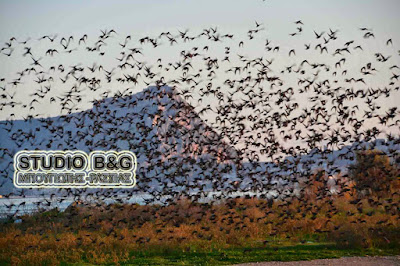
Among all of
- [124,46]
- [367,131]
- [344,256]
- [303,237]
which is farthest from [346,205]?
[124,46]

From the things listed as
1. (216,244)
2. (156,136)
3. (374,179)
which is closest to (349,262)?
(216,244)

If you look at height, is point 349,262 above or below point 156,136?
below

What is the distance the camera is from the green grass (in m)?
20.5

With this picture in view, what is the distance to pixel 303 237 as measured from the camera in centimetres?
2723

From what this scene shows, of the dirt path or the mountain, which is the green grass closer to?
the dirt path

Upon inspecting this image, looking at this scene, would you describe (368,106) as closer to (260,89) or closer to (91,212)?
(260,89)

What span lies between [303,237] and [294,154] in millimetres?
4547

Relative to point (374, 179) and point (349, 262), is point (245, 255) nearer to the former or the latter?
point (349, 262)

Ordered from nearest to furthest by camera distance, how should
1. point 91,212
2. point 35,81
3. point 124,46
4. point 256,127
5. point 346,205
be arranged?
point 124,46
point 35,81
point 256,127
point 91,212
point 346,205

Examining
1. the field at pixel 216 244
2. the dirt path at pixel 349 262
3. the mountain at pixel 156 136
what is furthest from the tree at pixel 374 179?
the dirt path at pixel 349 262

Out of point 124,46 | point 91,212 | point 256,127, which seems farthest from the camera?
point 91,212

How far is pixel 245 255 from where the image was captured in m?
21.5

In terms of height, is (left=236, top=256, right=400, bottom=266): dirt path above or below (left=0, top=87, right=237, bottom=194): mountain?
below

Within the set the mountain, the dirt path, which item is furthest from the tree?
the dirt path
